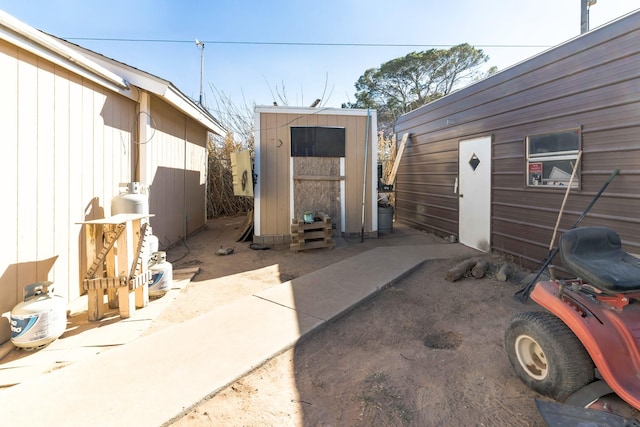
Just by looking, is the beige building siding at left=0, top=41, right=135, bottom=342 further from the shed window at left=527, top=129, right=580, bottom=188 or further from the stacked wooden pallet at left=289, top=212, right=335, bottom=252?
the shed window at left=527, top=129, right=580, bottom=188

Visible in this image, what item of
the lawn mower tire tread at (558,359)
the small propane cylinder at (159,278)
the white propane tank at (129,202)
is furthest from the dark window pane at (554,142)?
the white propane tank at (129,202)

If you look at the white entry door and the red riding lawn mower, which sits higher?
the white entry door

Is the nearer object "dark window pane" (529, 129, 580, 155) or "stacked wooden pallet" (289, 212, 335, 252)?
"dark window pane" (529, 129, 580, 155)

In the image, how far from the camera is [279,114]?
654cm

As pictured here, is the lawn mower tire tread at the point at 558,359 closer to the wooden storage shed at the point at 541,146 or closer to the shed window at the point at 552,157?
the wooden storage shed at the point at 541,146

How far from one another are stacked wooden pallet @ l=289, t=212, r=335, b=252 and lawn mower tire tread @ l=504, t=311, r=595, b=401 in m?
4.22

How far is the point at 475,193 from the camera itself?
595cm

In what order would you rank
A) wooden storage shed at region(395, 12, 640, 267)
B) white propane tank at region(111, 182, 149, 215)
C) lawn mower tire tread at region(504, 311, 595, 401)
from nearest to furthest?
lawn mower tire tread at region(504, 311, 595, 401) < wooden storage shed at region(395, 12, 640, 267) < white propane tank at region(111, 182, 149, 215)

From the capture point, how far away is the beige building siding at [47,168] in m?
2.60

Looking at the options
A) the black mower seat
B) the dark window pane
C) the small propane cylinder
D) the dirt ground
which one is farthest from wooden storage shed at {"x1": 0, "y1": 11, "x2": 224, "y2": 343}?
the dark window pane

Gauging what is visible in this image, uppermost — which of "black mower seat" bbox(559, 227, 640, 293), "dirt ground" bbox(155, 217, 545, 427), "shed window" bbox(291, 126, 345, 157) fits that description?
"shed window" bbox(291, 126, 345, 157)

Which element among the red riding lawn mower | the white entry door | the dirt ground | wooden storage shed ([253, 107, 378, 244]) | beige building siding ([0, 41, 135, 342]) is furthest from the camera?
wooden storage shed ([253, 107, 378, 244])

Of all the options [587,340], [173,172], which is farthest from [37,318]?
[173,172]

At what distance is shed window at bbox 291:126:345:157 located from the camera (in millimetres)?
6633
